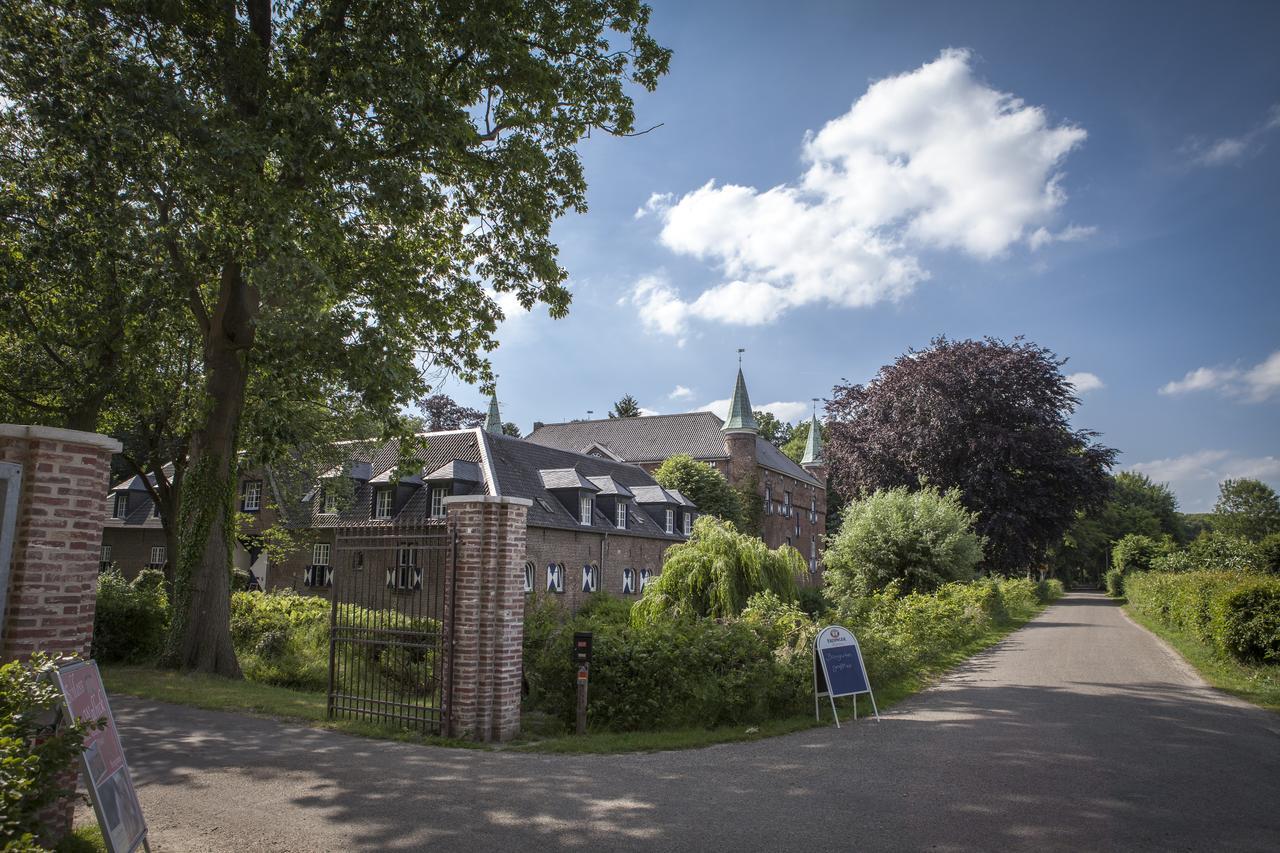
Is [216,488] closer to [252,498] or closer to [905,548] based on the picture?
[905,548]

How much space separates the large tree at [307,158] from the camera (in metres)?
11.1

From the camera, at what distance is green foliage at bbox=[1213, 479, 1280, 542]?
58562mm

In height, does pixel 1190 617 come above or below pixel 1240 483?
below

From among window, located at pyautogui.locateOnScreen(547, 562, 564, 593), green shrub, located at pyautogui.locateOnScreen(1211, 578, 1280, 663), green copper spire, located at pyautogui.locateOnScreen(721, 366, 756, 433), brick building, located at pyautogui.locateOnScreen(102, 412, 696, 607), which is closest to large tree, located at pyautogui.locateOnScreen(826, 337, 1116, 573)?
brick building, located at pyautogui.locateOnScreen(102, 412, 696, 607)

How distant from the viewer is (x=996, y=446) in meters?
32.7

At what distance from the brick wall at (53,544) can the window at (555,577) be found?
25202 mm

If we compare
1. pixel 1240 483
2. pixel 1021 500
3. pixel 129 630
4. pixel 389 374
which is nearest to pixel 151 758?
pixel 389 374

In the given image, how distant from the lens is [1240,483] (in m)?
67.9

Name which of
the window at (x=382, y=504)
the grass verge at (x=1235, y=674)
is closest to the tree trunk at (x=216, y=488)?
the window at (x=382, y=504)

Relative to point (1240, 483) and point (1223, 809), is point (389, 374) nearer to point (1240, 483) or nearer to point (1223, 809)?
point (1223, 809)

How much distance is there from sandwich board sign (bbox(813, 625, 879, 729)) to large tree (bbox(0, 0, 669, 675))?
7.90m

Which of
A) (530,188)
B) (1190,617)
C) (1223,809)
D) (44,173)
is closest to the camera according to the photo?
(1223,809)

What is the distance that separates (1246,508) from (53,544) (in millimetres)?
81033

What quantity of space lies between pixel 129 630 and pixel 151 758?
10.8 m
